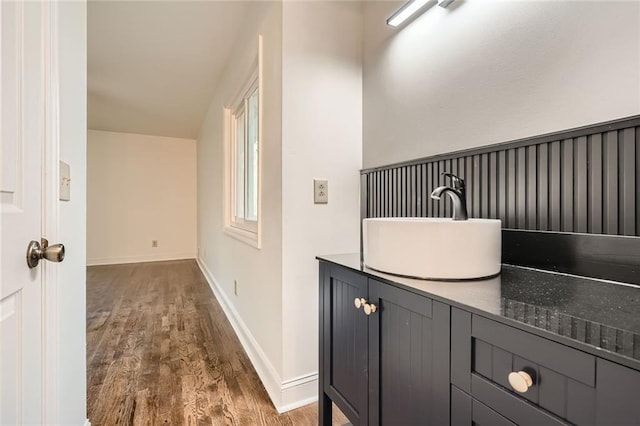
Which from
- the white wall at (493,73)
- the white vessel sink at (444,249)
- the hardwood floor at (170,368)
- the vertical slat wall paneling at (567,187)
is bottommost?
the hardwood floor at (170,368)

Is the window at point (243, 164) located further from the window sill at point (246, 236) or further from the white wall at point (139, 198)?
the white wall at point (139, 198)

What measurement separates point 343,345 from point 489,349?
1.93ft

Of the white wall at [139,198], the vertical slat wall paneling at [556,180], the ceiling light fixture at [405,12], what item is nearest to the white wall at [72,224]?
the ceiling light fixture at [405,12]

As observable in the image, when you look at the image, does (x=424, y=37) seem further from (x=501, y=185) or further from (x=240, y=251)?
(x=240, y=251)

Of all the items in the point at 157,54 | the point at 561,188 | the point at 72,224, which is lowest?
the point at 72,224

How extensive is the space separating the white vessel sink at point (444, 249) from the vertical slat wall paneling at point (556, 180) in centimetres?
18

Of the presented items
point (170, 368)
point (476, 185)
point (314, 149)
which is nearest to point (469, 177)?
point (476, 185)

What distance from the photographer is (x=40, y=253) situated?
759 millimetres

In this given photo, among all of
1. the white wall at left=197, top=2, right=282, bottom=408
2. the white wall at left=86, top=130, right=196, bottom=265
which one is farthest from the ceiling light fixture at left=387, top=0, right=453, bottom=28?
the white wall at left=86, top=130, right=196, bottom=265

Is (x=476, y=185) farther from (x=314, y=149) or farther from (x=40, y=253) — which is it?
(x=40, y=253)

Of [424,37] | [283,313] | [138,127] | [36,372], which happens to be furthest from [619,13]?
[138,127]

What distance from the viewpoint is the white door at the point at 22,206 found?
625 millimetres

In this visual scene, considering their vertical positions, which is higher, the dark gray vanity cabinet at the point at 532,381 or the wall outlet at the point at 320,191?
the wall outlet at the point at 320,191

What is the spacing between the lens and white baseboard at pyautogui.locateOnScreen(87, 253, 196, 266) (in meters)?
5.09
